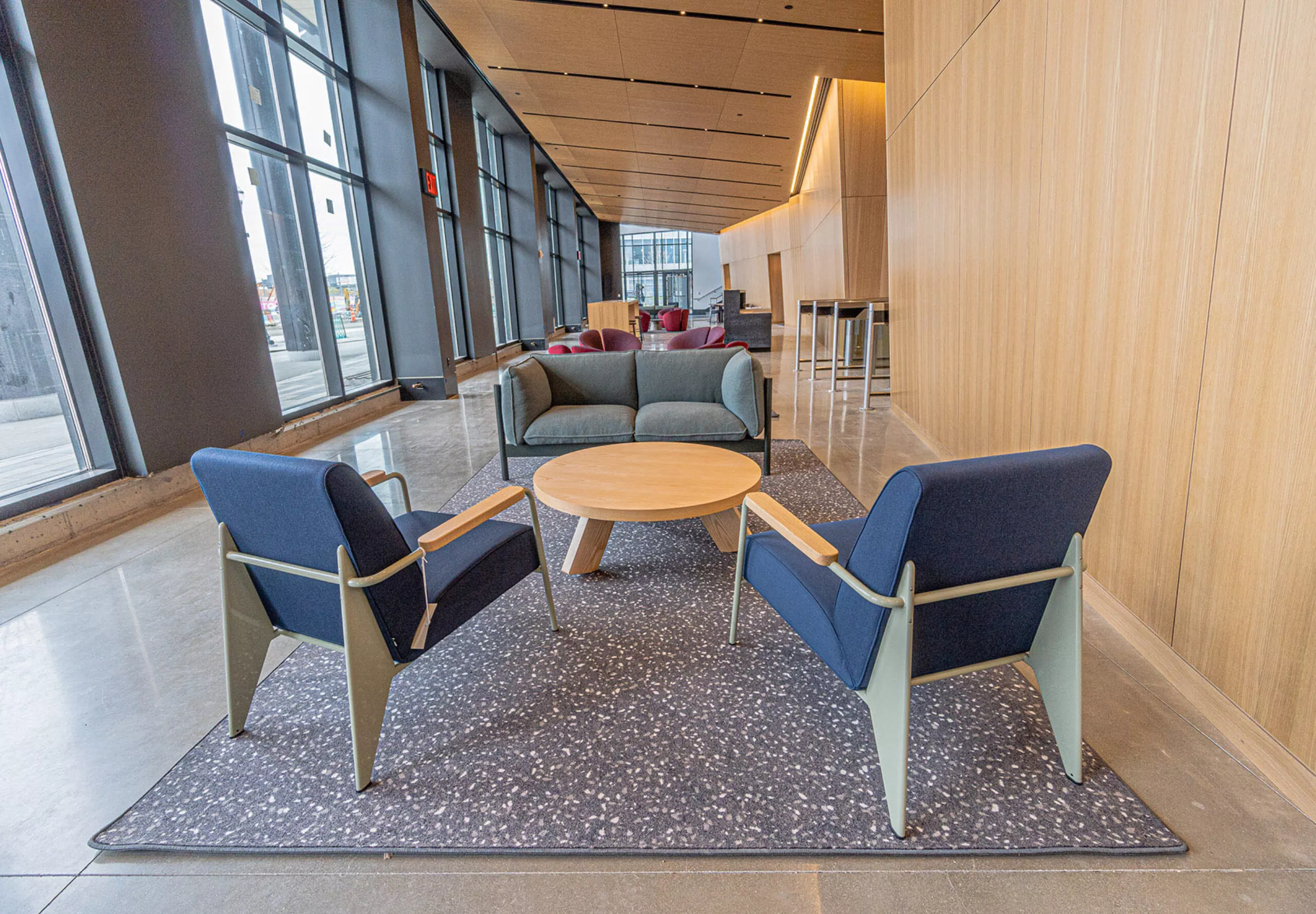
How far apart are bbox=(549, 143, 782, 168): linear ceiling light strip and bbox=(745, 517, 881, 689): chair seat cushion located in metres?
12.5

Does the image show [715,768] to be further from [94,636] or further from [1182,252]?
[94,636]

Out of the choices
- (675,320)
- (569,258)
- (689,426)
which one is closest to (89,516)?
(689,426)

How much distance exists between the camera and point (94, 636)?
7.95 ft

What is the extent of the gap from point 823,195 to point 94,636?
1084cm

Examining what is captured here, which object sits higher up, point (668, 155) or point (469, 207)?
point (668, 155)

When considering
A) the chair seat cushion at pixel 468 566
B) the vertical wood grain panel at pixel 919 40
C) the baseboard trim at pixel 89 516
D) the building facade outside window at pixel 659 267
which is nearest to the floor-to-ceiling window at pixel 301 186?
the baseboard trim at pixel 89 516

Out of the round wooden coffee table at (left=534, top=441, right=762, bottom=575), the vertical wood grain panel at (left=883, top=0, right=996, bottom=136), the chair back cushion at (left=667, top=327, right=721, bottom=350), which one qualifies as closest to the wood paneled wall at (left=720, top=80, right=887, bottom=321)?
the vertical wood grain panel at (left=883, top=0, right=996, bottom=136)

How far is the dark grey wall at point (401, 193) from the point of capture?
6.91 metres

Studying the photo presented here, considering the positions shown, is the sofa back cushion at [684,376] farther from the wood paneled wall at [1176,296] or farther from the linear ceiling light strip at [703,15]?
the linear ceiling light strip at [703,15]

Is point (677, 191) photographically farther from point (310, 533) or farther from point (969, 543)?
point (969, 543)

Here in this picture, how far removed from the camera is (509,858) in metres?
1.41

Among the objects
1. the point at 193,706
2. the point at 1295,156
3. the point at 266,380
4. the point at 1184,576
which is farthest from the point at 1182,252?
the point at 266,380

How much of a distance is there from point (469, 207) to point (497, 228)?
336cm

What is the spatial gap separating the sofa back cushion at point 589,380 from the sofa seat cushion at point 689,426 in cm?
48
